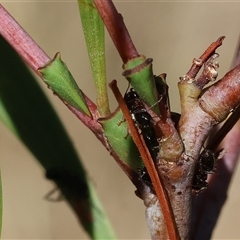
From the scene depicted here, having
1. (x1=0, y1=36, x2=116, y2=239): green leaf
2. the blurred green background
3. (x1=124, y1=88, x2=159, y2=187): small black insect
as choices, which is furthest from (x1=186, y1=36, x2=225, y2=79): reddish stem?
the blurred green background

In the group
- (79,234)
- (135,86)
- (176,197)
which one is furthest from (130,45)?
(79,234)

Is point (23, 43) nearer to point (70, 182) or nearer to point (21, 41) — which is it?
point (21, 41)

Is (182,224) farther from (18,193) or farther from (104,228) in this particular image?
(18,193)

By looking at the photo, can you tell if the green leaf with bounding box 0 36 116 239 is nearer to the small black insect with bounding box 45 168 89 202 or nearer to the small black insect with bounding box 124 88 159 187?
the small black insect with bounding box 45 168 89 202

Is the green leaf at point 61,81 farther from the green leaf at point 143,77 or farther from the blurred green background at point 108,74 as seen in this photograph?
the blurred green background at point 108,74

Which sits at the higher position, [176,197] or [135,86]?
[135,86]

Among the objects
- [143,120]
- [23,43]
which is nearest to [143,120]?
[143,120]

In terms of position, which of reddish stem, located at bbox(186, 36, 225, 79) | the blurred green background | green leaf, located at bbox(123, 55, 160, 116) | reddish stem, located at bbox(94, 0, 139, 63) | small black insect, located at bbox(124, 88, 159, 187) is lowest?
the blurred green background
